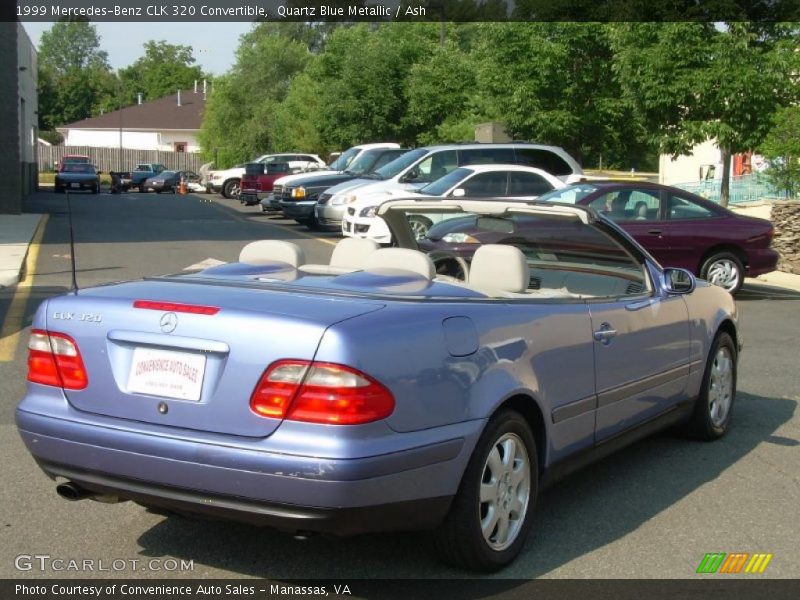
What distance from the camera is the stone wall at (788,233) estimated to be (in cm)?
1930

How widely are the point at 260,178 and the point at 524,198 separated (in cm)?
2391

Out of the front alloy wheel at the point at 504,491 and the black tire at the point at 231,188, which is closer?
the front alloy wheel at the point at 504,491

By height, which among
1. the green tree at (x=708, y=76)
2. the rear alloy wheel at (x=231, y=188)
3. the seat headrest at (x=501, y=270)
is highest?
the green tree at (x=708, y=76)

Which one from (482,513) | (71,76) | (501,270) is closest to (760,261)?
(501,270)

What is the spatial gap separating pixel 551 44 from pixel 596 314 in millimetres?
22792

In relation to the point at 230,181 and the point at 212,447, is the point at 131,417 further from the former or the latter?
the point at 230,181

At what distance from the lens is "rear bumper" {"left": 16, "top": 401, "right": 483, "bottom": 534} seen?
13.3ft

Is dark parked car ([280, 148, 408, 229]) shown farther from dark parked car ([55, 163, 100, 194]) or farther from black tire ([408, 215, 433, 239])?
dark parked car ([55, 163, 100, 194])

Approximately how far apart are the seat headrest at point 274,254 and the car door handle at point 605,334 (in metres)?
1.55

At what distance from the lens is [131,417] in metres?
4.41

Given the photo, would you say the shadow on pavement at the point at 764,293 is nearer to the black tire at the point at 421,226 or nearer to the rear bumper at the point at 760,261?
the rear bumper at the point at 760,261

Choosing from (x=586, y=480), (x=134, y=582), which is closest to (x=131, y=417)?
(x=134, y=582)

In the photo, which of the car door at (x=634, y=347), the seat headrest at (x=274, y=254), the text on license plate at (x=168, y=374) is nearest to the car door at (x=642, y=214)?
the car door at (x=634, y=347)

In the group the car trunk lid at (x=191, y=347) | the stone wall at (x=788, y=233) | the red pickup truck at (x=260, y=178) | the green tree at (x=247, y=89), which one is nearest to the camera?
the car trunk lid at (x=191, y=347)
